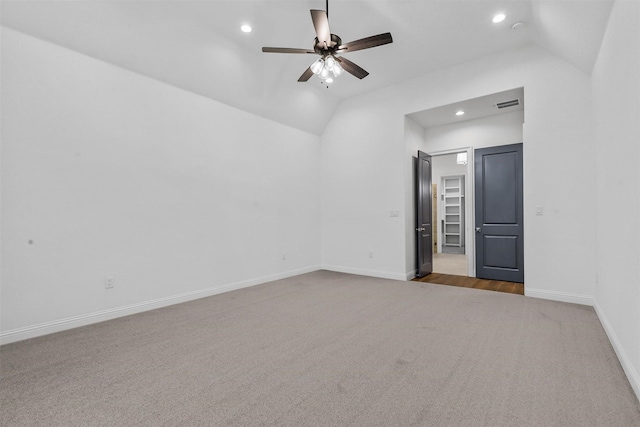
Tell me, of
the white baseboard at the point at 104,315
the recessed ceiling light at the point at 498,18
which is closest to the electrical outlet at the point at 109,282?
the white baseboard at the point at 104,315

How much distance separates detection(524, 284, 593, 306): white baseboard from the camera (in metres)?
3.55

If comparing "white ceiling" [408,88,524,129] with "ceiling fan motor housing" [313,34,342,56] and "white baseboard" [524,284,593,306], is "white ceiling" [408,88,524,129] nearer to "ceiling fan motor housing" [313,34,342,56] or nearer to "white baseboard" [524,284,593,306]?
"ceiling fan motor housing" [313,34,342,56]

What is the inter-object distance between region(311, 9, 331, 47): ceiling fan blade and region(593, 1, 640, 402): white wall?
212 centimetres

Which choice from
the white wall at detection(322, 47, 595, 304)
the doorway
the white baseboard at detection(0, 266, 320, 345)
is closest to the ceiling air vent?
the white wall at detection(322, 47, 595, 304)

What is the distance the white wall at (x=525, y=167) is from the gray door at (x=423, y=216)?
29 cm

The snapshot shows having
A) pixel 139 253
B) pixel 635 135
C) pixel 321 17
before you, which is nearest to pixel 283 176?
pixel 139 253

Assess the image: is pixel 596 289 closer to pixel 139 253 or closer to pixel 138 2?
pixel 139 253

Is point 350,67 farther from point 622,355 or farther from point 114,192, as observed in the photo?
point 622,355

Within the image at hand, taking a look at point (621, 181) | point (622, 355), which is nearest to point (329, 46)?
point (621, 181)

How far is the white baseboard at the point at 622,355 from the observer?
71.7 inches

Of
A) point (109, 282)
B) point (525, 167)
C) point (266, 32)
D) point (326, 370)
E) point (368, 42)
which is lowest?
point (326, 370)

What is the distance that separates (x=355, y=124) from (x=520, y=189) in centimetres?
300

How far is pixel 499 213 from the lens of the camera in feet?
16.2

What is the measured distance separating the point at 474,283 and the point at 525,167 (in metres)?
1.95
